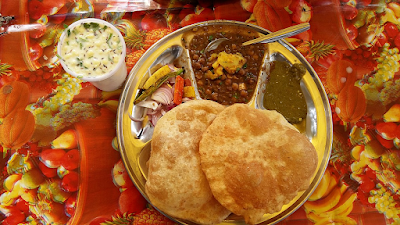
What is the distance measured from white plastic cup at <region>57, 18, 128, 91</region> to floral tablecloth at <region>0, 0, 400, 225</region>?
0.24m

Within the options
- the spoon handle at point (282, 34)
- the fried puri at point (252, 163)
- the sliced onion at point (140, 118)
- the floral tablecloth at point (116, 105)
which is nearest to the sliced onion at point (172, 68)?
the floral tablecloth at point (116, 105)

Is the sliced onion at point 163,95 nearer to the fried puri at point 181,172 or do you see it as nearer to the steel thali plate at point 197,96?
the steel thali plate at point 197,96

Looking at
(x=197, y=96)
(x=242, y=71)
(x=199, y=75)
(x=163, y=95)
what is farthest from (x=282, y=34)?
(x=163, y=95)

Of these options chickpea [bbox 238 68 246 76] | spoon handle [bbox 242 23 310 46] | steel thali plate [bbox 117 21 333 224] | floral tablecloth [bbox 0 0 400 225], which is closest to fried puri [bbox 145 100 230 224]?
steel thali plate [bbox 117 21 333 224]

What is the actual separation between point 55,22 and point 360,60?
14.2ft

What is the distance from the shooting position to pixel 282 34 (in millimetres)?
2992

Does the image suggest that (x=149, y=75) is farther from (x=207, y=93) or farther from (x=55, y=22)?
(x=55, y=22)

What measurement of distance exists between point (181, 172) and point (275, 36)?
6.74 feet

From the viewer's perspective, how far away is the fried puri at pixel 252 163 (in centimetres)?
214

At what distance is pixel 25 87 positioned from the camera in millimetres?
3062

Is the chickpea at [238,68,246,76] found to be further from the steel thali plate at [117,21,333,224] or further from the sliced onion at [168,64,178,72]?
the sliced onion at [168,64,178,72]

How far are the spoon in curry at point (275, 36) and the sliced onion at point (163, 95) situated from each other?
2.50ft

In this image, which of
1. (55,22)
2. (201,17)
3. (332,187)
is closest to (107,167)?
(55,22)

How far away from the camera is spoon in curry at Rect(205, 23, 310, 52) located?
2.96 m
